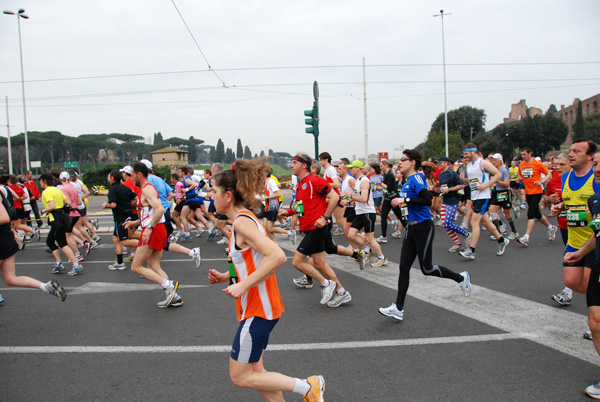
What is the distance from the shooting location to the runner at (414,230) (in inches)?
182

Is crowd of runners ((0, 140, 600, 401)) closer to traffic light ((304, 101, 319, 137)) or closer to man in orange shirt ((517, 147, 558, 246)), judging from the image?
man in orange shirt ((517, 147, 558, 246))

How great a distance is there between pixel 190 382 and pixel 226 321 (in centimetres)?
142

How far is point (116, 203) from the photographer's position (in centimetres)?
773

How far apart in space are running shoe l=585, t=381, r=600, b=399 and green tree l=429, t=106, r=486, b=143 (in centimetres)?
8307

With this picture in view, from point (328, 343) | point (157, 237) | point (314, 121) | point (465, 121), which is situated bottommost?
point (328, 343)

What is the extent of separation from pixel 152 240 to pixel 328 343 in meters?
2.80

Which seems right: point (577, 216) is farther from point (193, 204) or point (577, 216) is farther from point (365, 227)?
point (193, 204)

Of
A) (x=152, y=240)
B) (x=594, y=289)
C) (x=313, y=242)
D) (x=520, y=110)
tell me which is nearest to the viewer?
(x=594, y=289)

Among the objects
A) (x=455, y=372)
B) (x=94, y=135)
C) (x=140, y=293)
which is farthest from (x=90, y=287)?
(x=94, y=135)

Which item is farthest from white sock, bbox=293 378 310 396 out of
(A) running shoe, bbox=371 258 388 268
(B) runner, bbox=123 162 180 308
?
(A) running shoe, bbox=371 258 388 268

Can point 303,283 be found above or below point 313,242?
below

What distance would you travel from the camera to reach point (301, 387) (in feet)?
8.56

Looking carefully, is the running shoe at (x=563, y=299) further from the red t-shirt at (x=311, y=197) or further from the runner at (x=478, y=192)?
the red t-shirt at (x=311, y=197)

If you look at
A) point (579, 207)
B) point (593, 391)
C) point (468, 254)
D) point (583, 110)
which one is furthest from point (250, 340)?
point (583, 110)
